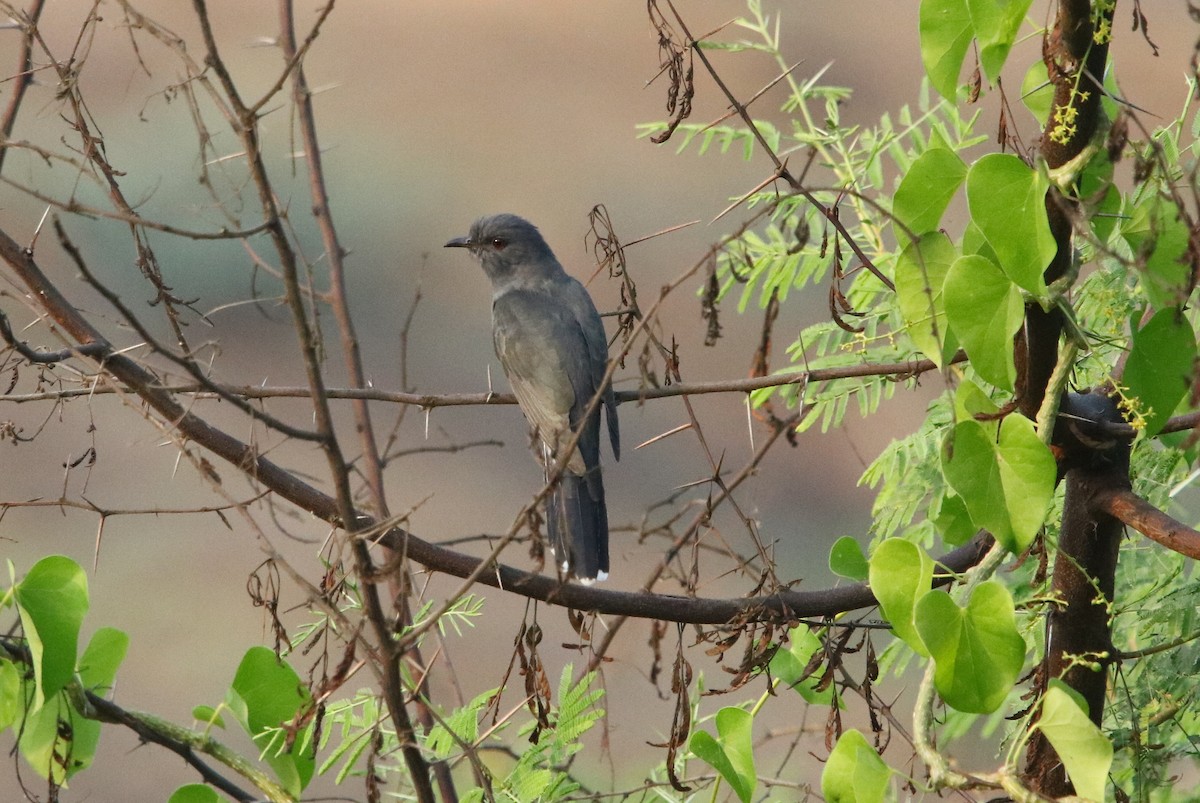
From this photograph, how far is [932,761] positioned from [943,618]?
250 mm

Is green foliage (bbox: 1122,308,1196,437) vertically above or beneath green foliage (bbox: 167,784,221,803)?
above

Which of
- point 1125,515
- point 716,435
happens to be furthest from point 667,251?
point 1125,515

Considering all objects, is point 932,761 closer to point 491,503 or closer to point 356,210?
point 491,503

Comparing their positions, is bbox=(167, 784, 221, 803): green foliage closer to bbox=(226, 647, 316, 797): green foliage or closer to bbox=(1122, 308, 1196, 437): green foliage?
bbox=(226, 647, 316, 797): green foliage

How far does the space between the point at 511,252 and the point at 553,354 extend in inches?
36.1

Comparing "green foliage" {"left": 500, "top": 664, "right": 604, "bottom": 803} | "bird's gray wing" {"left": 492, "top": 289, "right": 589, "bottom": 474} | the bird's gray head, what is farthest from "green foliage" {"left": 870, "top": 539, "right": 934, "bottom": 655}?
the bird's gray head

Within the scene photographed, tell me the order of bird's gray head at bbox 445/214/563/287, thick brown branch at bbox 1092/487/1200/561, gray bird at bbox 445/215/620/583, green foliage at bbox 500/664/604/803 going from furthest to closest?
bird's gray head at bbox 445/214/563/287 → gray bird at bbox 445/215/620/583 → green foliage at bbox 500/664/604/803 → thick brown branch at bbox 1092/487/1200/561

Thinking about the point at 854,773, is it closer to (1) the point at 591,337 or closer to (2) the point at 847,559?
(2) the point at 847,559

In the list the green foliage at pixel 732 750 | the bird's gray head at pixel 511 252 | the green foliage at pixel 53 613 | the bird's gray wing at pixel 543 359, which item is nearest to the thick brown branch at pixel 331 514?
the green foliage at pixel 732 750

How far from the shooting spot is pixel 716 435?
14.3 metres

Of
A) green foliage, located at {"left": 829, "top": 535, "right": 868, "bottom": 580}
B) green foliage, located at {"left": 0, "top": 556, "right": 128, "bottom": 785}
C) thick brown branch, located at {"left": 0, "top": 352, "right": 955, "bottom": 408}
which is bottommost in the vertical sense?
green foliage, located at {"left": 0, "top": 556, "right": 128, "bottom": 785}

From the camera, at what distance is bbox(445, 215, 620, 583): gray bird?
4383mm

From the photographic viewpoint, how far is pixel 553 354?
17.0 feet

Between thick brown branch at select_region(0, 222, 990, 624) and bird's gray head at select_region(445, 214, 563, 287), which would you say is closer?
thick brown branch at select_region(0, 222, 990, 624)
